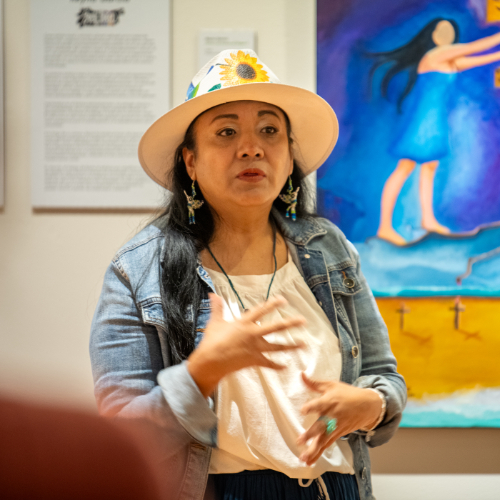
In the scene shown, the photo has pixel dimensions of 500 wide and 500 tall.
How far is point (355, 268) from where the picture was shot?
4.48ft

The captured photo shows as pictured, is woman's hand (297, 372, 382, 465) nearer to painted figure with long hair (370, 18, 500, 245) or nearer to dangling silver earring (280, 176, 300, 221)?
dangling silver earring (280, 176, 300, 221)

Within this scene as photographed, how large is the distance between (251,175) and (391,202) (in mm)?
800

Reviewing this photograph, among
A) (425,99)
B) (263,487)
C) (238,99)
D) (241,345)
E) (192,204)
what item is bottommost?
(263,487)

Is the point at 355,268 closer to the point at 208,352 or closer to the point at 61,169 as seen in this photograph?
the point at 208,352

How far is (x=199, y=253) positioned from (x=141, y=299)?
205 mm

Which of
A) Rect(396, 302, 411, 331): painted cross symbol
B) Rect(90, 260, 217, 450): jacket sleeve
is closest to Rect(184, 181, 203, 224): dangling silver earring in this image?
Rect(90, 260, 217, 450): jacket sleeve

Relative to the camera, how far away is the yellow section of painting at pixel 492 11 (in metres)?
1.80

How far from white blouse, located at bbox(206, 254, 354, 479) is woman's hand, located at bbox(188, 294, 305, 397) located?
7.9 inches

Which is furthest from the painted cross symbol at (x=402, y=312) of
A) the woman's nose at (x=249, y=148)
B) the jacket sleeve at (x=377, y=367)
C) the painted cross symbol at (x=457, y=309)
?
the woman's nose at (x=249, y=148)

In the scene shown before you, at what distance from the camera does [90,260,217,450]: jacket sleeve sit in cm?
98

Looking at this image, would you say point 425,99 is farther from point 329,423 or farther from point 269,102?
point 329,423

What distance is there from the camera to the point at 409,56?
1809 millimetres

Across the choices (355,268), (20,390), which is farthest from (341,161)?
(20,390)

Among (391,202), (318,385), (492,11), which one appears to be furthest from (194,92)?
(492,11)
